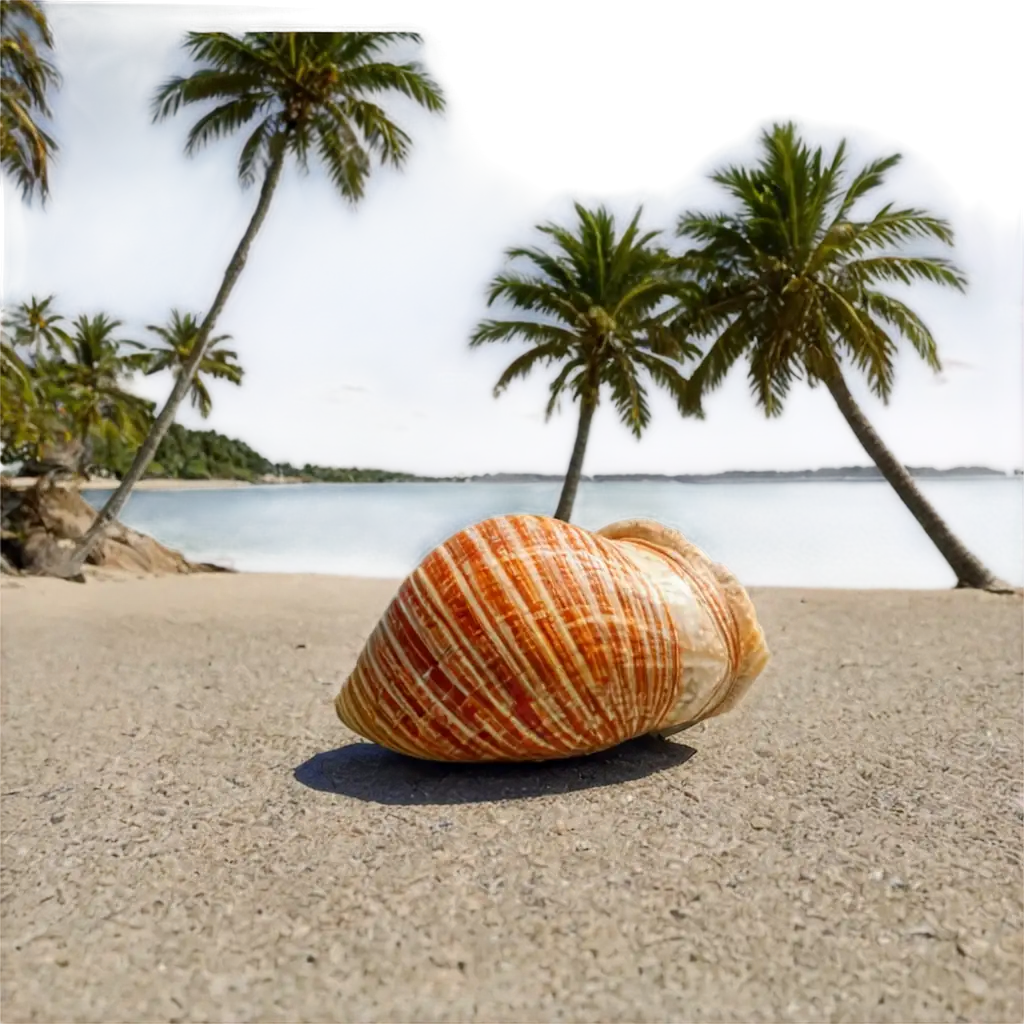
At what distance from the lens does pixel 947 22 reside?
3.38m

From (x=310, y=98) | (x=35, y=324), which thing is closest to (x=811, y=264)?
(x=310, y=98)

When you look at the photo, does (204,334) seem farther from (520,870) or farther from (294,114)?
(520,870)

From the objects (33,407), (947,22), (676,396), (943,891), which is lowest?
(943,891)

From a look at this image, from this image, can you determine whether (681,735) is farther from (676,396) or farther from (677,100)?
(676,396)

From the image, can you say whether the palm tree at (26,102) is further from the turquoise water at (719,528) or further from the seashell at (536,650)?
the turquoise water at (719,528)

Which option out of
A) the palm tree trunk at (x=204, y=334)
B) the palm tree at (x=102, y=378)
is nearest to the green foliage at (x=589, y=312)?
the palm tree trunk at (x=204, y=334)

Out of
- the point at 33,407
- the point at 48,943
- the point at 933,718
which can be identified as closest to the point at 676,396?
the point at 33,407

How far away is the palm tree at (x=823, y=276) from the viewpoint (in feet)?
22.0

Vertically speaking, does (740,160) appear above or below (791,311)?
above

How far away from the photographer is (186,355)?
13.3 metres

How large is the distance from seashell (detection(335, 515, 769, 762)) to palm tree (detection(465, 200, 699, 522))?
6.59 meters

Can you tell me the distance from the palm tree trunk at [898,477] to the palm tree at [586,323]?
5.82 feet

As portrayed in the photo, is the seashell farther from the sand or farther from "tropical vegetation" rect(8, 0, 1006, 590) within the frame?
"tropical vegetation" rect(8, 0, 1006, 590)

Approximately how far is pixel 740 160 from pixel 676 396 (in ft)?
7.79
